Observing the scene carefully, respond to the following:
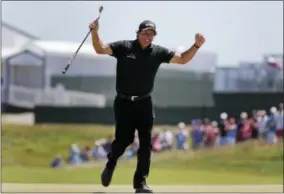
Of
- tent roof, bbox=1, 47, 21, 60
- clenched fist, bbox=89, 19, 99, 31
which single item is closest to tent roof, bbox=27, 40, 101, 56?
tent roof, bbox=1, 47, 21, 60

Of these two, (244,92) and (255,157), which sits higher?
(244,92)

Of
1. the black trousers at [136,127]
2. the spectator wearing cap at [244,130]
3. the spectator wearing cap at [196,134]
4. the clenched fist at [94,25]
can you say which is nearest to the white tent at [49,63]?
the spectator wearing cap at [196,134]

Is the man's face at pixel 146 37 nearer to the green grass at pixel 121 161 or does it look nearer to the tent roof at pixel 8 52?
the green grass at pixel 121 161

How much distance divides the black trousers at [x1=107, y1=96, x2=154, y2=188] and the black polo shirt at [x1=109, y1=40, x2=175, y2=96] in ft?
0.36

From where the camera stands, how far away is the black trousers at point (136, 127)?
19.9 feet

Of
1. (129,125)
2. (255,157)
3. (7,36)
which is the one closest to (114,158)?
(129,125)

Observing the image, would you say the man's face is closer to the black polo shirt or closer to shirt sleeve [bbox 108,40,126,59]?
the black polo shirt

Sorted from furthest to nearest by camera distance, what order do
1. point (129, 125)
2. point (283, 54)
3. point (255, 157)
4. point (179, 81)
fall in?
1. point (179, 81)
2. point (283, 54)
3. point (255, 157)
4. point (129, 125)

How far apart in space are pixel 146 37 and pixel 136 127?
2.50 ft

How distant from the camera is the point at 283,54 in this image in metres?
22.1

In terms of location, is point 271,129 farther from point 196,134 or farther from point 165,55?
point 165,55

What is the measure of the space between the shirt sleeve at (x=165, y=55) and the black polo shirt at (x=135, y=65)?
0.02 m

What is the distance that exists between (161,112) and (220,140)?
2.38 meters

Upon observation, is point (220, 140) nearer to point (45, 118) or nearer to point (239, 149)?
point (239, 149)
